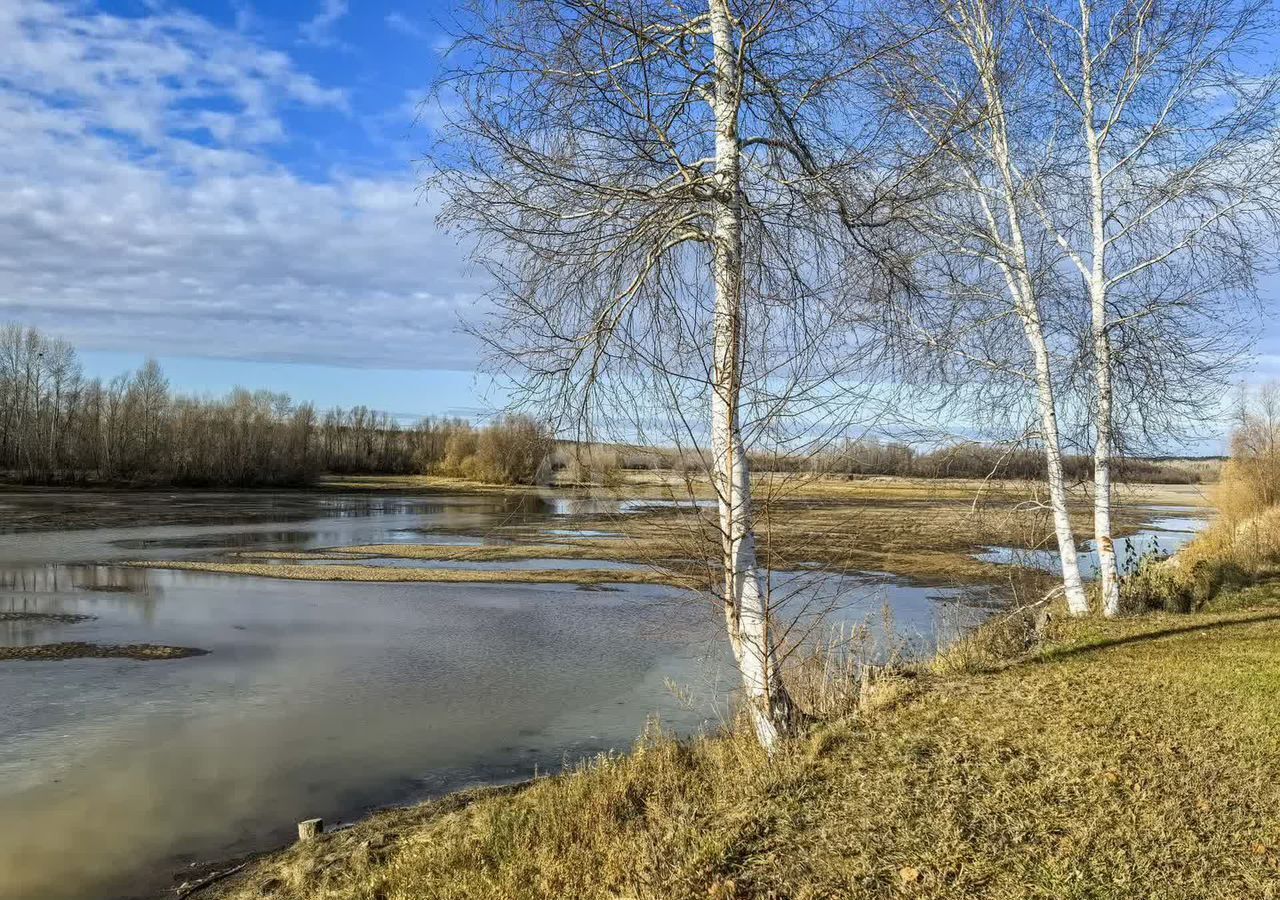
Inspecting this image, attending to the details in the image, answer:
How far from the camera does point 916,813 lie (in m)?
4.86

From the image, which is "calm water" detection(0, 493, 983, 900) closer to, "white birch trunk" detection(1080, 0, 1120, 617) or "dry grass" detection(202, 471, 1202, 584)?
"dry grass" detection(202, 471, 1202, 584)

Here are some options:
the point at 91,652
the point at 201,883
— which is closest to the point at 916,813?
the point at 201,883

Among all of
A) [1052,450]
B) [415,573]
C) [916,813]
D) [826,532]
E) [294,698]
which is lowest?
[294,698]

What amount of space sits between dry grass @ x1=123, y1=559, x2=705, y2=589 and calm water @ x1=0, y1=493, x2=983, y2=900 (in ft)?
2.82

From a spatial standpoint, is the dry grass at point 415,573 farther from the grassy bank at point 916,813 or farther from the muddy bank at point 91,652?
the grassy bank at point 916,813

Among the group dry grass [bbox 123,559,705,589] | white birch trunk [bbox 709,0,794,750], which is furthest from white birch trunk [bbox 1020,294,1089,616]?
dry grass [bbox 123,559,705,589]

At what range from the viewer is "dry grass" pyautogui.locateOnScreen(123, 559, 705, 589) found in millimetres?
22578

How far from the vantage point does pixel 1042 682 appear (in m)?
7.58

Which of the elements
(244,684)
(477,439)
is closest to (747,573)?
(244,684)

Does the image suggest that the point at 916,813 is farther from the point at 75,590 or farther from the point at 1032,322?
the point at 75,590

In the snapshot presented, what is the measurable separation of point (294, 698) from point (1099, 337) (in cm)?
1109

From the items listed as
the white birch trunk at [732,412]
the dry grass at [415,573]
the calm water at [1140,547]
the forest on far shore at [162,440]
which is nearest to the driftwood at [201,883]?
the white birch trunk at [732,412]

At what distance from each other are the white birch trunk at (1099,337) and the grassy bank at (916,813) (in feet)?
11.0

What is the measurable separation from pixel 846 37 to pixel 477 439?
70.5 metres
